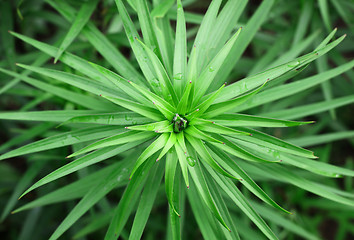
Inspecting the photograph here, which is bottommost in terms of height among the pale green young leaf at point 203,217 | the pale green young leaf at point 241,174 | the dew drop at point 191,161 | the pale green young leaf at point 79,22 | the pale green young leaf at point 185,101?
the pale green young leaf at point 203,217

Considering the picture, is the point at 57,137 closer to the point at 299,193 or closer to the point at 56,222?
the point at 56,222

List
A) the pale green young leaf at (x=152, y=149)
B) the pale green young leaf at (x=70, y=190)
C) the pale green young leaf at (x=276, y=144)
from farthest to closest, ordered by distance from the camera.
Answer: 1. the pale green young leaf at (x=70, y=190)
2. the pale green young leaf at (x=276, y=144)
3. the pale green young leaf at (x=152, y=149)

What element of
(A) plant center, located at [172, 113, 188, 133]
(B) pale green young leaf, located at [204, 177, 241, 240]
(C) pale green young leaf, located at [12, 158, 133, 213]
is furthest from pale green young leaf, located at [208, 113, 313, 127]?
(C) pale green young leaf, located at [12, 158, 133, 213]

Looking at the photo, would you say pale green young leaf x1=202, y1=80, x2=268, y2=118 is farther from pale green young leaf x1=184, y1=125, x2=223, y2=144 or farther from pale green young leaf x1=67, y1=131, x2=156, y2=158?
pale green young leaf x1=67, y1=131, x2=156, y2=158

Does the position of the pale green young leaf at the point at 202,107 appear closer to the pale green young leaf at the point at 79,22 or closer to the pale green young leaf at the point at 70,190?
the pale green young leaf at the point at 70,190

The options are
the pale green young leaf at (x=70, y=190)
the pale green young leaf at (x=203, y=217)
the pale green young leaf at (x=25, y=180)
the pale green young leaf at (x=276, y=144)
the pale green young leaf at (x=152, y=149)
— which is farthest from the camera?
the pale green young leaf at (x=25, y=180)

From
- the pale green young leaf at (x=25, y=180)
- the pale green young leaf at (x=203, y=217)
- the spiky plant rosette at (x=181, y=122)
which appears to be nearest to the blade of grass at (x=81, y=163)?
the spiky plant rosette at (x=181, y=122)

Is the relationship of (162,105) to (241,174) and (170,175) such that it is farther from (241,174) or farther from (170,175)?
(241,174)

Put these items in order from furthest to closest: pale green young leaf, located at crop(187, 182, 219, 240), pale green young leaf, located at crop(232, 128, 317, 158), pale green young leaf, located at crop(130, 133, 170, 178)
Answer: pale green young leaf, located at crop(187, 182, 219, 240) → pale green young leaf, located at crop(232, 128, 317, 158) → pale green young leaf, located at crop(130, 133, 170, 178)
